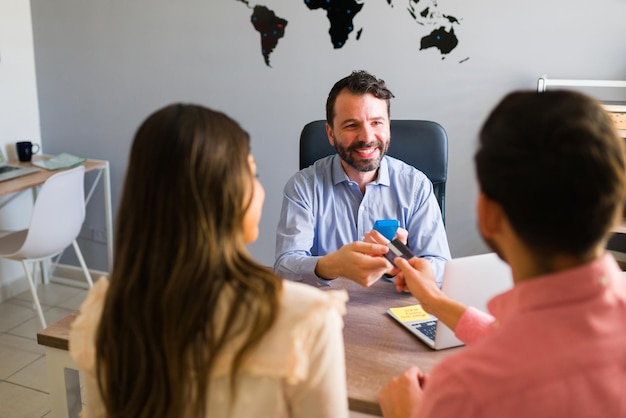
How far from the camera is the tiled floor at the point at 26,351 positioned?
2.42 metres

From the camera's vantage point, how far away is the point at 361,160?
196cm

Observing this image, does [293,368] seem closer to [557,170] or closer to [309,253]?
[557,170]

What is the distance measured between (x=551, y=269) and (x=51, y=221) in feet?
8.27

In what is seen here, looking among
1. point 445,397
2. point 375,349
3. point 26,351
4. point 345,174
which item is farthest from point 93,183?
point 445,397

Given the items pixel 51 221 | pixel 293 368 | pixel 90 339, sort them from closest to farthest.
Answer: pixel 293 368, pixel 90 339, pixel 51 221

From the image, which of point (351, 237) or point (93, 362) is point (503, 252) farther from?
point (351, 237)

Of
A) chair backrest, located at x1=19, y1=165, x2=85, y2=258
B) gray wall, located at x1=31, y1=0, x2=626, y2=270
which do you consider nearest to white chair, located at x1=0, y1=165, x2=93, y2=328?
chair backrest, located at x1=19, y1=165, x2=85, y2=258

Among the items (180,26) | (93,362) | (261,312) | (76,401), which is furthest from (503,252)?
(180,26)

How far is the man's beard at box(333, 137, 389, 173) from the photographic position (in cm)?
197

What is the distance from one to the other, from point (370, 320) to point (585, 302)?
29.8 inches

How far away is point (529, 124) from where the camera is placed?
686 mm

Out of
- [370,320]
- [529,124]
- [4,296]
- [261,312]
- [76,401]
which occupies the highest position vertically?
[529,124]

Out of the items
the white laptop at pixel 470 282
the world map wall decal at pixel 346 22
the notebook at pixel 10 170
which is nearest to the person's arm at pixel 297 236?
the white laptop at pixel 470 282

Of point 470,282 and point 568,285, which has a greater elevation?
point 568,285
